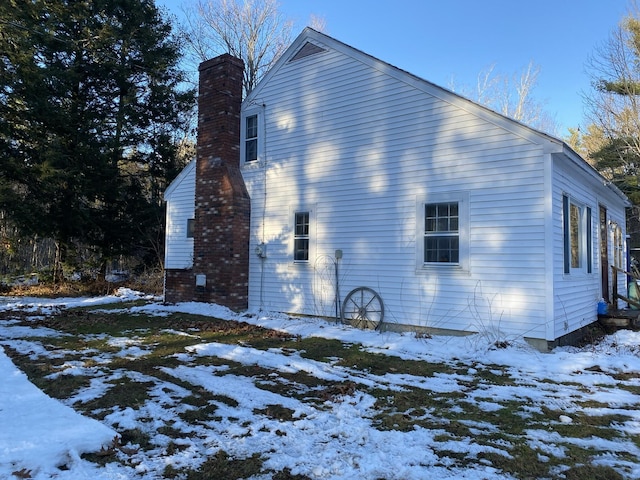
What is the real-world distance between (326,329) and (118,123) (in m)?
14.9

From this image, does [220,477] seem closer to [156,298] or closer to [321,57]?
[321,57]

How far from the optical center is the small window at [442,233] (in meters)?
8.28

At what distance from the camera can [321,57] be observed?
34.1 ft

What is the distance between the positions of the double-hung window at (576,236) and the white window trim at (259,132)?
7074 millimetres

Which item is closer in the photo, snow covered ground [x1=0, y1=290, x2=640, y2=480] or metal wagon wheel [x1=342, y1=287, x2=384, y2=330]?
snow covered ground [x1=0, y1=290, x2=640, y2=480]

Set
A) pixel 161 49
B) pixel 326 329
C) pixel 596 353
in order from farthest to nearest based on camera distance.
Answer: pixel 161 49, pixel 326 329, pixel 596 353

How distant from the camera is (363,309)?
9359 millimetres

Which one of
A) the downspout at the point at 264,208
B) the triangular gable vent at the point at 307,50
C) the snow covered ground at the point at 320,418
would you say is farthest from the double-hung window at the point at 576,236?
the downspout at the point at 264,208

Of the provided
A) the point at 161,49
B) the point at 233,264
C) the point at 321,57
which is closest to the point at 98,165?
the point at 161,49

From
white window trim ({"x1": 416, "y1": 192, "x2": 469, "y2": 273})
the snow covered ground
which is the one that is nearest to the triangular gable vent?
white window trim ({"x1": 416, "y1": 192, "x2": 469, "y2": 273})

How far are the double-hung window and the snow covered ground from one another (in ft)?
6.39

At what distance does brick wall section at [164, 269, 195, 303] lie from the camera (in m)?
12.0

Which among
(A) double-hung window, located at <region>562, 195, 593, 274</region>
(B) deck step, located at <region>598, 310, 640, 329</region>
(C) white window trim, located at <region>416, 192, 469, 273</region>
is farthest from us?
(B) deck step, located at <region>598, 310, 640, 329</region>

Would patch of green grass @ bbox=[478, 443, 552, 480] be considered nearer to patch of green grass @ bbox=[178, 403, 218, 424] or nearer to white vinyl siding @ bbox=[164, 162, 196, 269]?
patch of green grass @ bbox=[178, 403, 218, 424]
